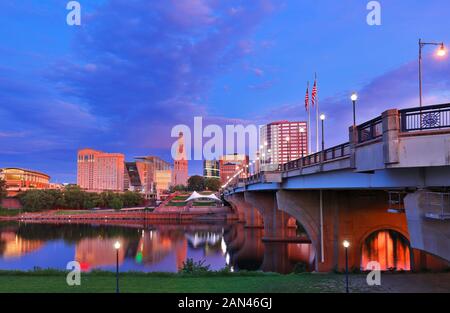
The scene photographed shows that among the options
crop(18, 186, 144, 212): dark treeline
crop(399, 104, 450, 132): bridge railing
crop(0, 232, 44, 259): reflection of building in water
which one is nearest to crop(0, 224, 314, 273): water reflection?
crop(0, 232, 44, 259): reflection of building in water

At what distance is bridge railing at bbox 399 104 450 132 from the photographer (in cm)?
1311

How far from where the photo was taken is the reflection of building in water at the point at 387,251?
126 ft

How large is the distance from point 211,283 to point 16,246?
54016mm

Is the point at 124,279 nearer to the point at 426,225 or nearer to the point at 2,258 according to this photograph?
the point at 426,225

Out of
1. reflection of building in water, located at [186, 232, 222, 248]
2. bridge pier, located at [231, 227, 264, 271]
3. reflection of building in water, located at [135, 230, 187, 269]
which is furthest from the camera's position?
reflection of building in water, located at [186, 232, 222, 248]

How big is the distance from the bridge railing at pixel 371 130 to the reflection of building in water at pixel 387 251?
22.3 m

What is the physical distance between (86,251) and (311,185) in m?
40.5

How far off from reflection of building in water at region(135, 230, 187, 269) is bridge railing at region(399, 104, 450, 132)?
3389 centimetres

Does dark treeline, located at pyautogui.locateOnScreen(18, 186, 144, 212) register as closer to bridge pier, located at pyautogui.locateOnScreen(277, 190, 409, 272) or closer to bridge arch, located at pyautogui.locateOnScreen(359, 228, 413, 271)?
bridge arch, located at pyautogui.locateOnScreen(359, 228, 413, 271)

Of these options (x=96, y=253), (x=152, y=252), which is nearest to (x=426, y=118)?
(x=152, y=252)

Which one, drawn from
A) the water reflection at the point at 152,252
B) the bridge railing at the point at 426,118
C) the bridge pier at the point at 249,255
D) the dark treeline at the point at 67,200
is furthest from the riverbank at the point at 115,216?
the bridge railing at the point at 426,118

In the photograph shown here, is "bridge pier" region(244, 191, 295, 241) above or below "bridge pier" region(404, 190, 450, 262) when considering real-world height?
below

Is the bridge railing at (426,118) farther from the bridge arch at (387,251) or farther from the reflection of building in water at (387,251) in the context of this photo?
the reflection of building in water at (387,251)

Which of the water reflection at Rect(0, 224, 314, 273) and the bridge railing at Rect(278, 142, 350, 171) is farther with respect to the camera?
the water reflection at Rect(0, 224, 314, 273)
